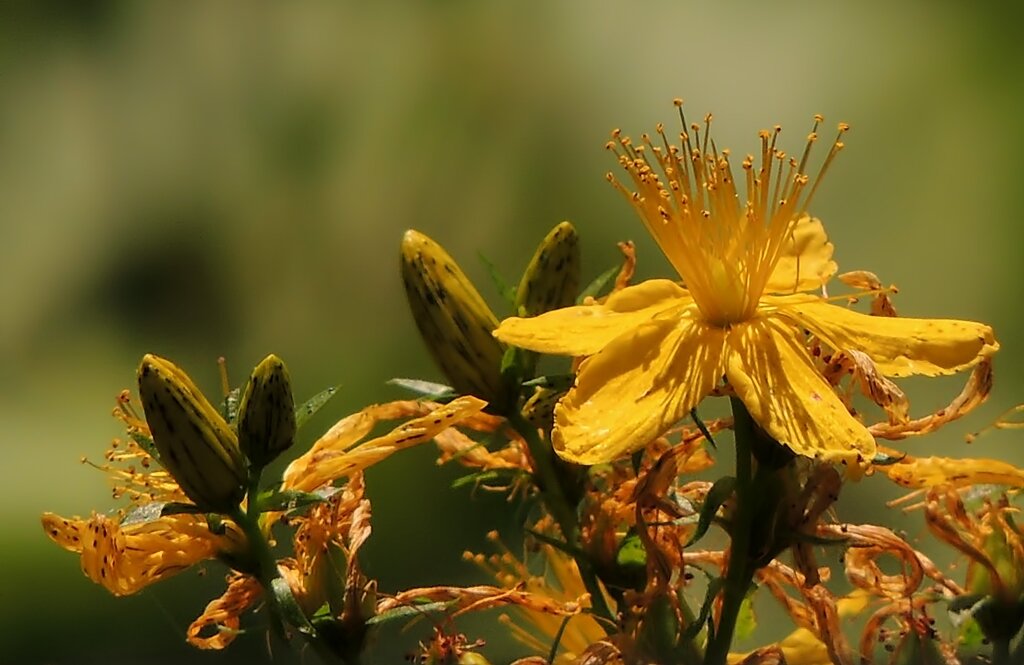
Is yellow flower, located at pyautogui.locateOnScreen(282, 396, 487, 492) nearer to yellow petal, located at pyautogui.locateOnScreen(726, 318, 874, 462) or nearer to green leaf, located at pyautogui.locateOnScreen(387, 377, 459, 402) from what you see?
green leaf, located at pyautogui.locateOnScreen(387, 377, 459, 402)

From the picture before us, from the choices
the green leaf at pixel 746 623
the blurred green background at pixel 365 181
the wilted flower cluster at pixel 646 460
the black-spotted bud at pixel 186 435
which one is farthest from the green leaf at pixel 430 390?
the blurred green background at pixel 365 181

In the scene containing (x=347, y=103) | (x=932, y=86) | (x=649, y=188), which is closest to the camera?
(x=649, y=188)

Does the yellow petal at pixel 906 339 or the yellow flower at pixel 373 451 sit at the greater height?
the yellow flower at pixel 373 451

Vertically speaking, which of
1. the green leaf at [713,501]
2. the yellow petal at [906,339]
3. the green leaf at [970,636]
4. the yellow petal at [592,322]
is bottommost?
the green leaf at [970,636]

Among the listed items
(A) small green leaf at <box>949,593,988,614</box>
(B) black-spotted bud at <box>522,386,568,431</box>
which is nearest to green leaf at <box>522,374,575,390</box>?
(B) black-spotted bud at <box>522,386,568,431</box>

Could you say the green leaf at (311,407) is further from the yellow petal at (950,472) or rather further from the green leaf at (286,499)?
the yellow petal at (950,472)

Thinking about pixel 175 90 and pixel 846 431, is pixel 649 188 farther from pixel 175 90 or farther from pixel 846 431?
pixel 175 90

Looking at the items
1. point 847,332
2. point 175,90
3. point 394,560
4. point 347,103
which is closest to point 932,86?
point 347,103

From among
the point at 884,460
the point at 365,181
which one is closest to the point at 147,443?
the point at 884,460
